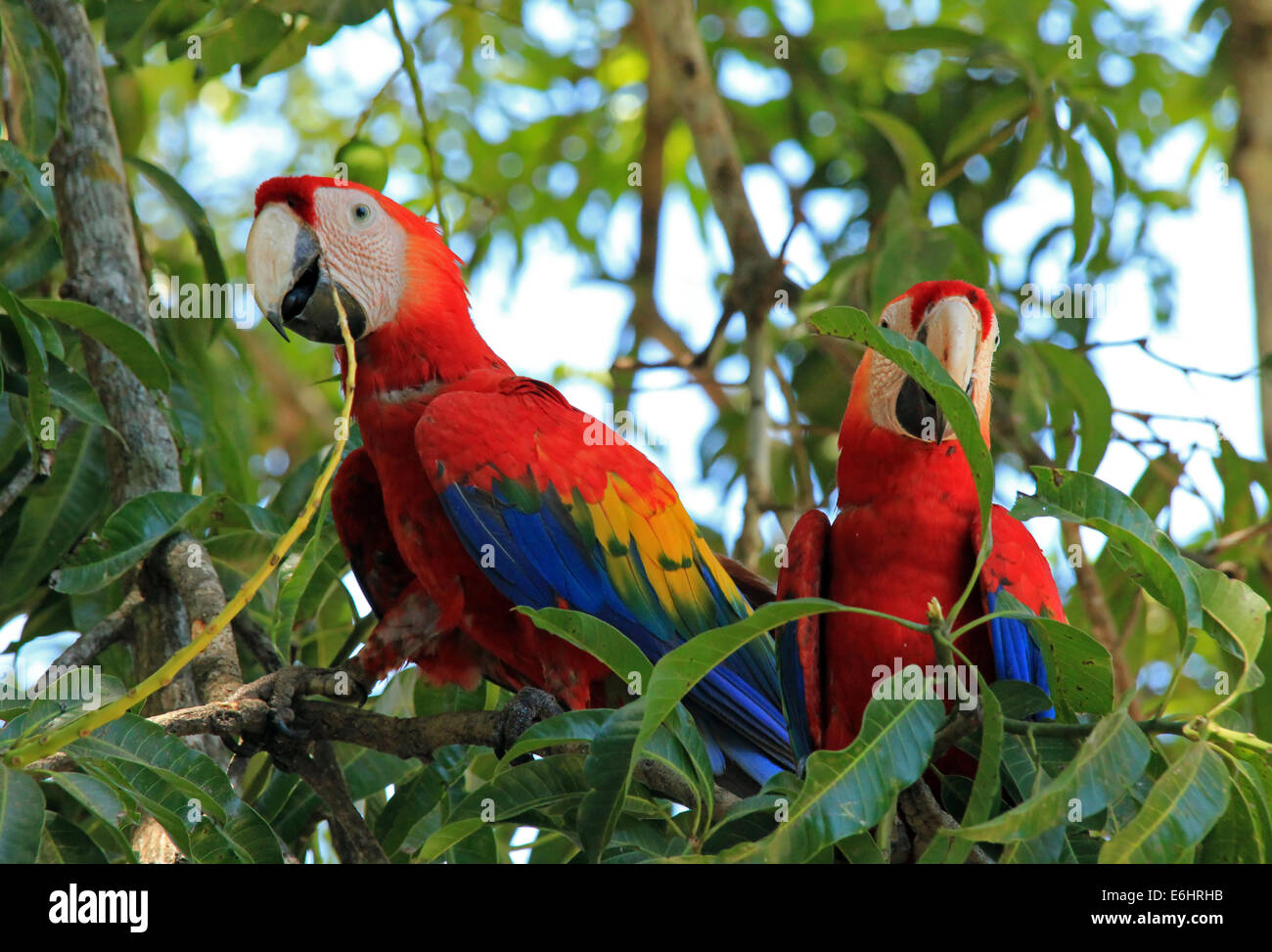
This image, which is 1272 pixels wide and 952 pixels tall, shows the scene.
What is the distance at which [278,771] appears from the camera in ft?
7.23

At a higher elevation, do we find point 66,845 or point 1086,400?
point 1086,400

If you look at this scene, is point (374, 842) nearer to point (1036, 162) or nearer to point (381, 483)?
point (381, 483)

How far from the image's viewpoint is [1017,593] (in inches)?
80.1

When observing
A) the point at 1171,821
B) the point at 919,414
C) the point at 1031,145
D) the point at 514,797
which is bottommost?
the point at 1171,821

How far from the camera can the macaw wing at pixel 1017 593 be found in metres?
2.02

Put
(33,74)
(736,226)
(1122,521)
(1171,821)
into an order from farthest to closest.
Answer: (736,226)
(33,74)
(1122,521)
(1171,821)

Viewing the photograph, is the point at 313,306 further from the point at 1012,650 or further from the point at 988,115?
the point at 988,115

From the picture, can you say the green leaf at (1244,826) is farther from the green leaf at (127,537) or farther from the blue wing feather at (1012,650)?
the green leaf at (127,537)

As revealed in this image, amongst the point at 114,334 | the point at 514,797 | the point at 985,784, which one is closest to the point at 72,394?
the point at 114,334

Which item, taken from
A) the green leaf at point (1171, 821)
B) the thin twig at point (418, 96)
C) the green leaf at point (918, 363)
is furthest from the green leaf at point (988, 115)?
the green leaf at point (1171, 821)

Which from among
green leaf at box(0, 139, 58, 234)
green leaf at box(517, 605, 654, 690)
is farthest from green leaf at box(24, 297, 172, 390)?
green leaf at box(517, 605, 654, 690)

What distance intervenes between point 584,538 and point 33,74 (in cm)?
131
